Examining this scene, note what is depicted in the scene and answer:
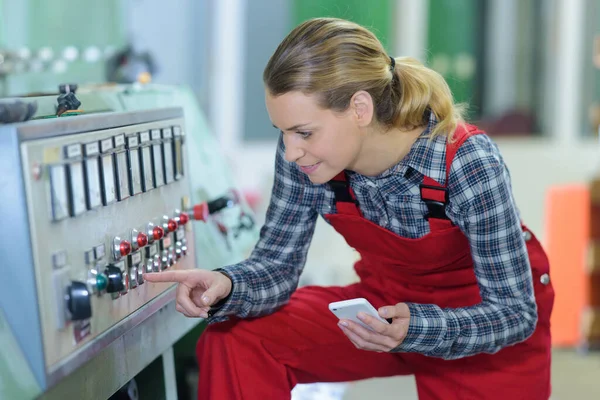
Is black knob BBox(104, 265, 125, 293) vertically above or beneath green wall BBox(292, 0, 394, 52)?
beneath

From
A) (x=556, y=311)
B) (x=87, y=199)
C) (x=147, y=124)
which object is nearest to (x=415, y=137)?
(x=147, y=124)

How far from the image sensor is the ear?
4.67ft

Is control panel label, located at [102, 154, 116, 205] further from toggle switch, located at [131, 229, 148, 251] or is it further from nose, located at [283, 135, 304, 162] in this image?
nose, located at [283, 135, 304, 162]

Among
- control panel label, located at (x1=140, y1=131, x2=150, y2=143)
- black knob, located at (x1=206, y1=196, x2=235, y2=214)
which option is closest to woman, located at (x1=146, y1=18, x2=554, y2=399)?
black knob, located at (x1=206, y1=196, x2=235, y2=214)

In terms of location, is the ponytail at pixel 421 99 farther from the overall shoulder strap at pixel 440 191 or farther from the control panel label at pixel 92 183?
the control panel label at pixel 92 183

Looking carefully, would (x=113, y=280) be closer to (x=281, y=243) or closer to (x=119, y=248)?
(x=119, y=248)

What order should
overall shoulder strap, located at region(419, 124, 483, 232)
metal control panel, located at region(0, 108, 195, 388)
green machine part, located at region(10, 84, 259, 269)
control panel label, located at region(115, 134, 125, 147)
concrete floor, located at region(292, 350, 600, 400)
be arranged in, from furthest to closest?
concrete floor, located at region(292, 350, 600, 400), green machine part, located at region(10, 84, 259, 269), overall shoulder strap, located at region(419, 124, 483, 232), control panel label, located at region(115, 134, 125, 147), metal control panel, located at region(0, 108, 195, 388)

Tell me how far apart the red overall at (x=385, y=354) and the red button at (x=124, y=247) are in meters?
0.32

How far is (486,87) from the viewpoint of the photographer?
14.7ft

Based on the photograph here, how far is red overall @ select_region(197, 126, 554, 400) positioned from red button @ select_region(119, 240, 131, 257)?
32 centimetres

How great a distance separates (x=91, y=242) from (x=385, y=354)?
0.69 m

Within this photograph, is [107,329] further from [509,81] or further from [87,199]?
[509,81]

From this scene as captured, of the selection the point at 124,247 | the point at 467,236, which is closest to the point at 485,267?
the point at 467,236

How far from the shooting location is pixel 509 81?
4465 mm
